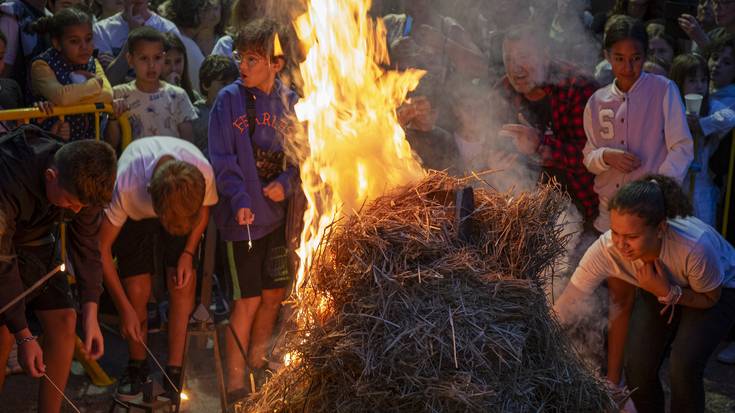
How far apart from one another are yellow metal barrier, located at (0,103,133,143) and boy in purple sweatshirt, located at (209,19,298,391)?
85 centimetres

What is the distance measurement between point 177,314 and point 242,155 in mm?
1177

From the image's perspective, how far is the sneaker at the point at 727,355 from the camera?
6.98m

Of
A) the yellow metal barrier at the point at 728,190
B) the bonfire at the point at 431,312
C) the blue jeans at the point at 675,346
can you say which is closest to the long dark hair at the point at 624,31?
the blue jeans at the point at 675,346

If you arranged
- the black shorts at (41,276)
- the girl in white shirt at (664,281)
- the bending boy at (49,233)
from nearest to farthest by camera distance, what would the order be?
1. the bending boy at (49,233)
2. the girl in white shirt at (664,281)
3. the black shorts at (41,276)

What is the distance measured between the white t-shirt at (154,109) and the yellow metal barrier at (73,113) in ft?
0.61

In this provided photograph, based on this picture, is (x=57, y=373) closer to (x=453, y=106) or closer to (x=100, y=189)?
(x=100, y=189)

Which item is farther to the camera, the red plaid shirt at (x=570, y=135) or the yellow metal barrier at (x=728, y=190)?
the yellow metal barrier at (x=728, y=190)

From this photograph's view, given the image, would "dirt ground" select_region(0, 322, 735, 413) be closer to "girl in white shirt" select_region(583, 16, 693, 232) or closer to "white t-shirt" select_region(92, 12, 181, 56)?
"girl in white shirt" select_region(583, 16, 693, 232)

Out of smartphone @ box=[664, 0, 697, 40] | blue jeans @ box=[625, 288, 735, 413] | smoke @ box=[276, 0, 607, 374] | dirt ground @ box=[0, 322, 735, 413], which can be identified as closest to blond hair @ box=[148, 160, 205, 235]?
smoke @ box=[276, 0, 607, 374]

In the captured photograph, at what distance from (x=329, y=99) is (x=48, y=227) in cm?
179

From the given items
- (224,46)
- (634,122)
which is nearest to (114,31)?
(224,46)

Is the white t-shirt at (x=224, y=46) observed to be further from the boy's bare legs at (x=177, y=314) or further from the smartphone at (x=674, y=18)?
the smartphone at (x=674, y=18)

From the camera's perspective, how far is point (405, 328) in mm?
3865

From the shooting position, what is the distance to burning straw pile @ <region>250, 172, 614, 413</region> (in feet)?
12.6
